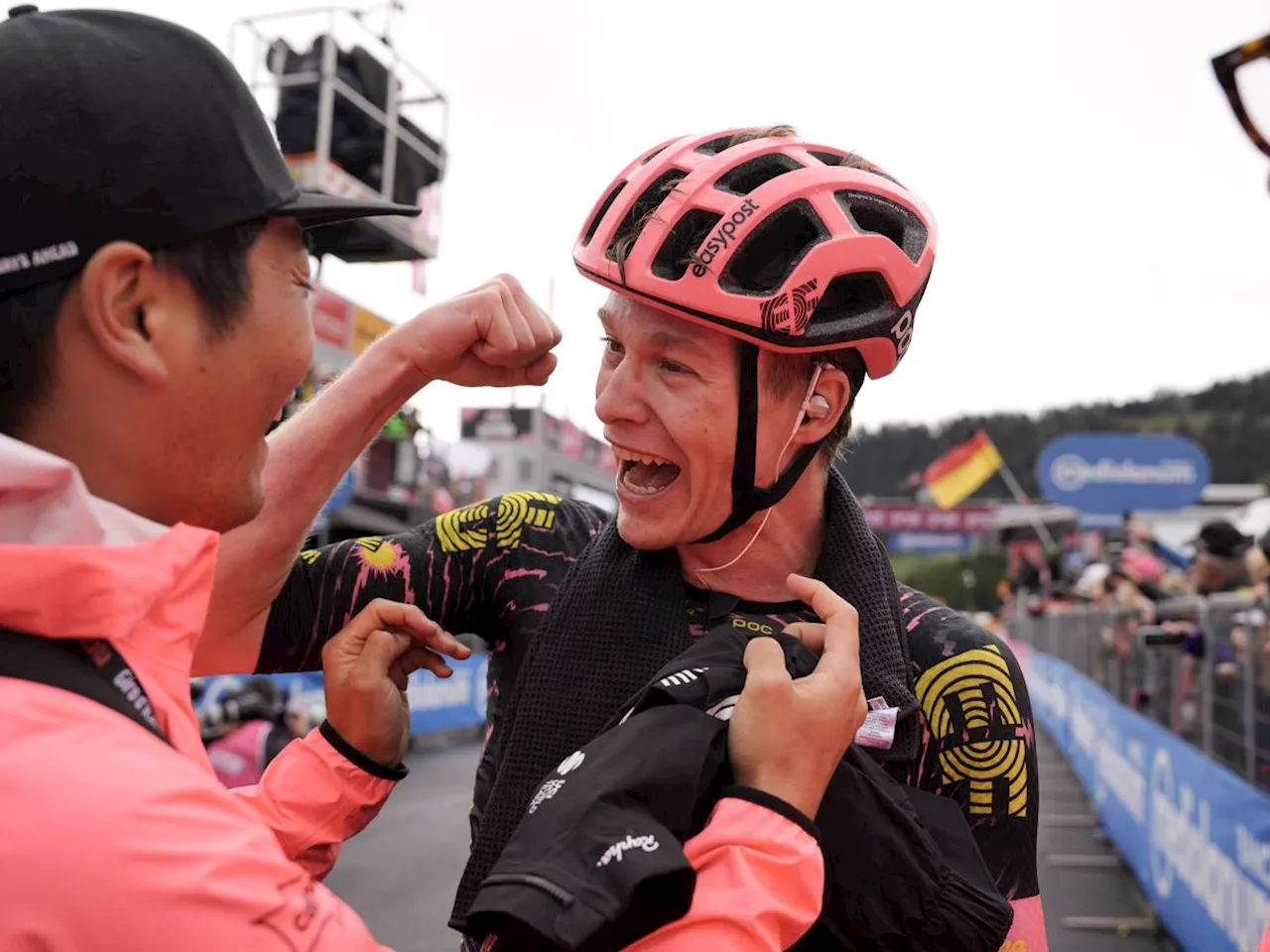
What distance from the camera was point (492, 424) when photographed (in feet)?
161

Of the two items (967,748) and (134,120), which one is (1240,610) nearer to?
(967,748)

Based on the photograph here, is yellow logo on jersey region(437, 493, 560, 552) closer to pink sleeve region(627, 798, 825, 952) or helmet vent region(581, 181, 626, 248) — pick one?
helmet vent region(581, 181, 626, 248)

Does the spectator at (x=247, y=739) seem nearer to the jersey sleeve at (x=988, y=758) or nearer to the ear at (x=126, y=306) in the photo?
the jersey sleeve at (x=988, y=758)

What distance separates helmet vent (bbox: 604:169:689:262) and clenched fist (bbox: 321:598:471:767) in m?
0.81

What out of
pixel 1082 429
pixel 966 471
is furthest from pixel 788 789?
pixel 1082 429

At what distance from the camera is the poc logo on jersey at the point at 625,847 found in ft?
4.09

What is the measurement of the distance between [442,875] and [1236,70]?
8.88 metres

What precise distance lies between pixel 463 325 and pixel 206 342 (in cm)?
80

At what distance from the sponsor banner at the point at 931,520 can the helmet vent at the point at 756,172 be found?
205ft

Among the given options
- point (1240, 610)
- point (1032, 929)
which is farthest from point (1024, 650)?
point (1032, 929)

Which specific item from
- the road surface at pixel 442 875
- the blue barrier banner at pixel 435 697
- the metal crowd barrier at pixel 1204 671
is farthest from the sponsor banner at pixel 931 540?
the metal crowd barrier at pixel 1204 671

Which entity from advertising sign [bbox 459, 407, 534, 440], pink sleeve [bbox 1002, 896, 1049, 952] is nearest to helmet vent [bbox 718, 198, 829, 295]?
pink sleeve [bbox 1002, 896, 1049, 952]

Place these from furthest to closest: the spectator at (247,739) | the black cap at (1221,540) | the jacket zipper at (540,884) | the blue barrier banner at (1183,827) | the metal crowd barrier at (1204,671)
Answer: the black cap at (1221,540) < the spectator at (247,739) < the metal crowd barrier at (1204,671) < the blue barrier banner at (1183,827) < the jacket zipper at (540,884)

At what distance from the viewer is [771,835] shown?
136 centimetres
